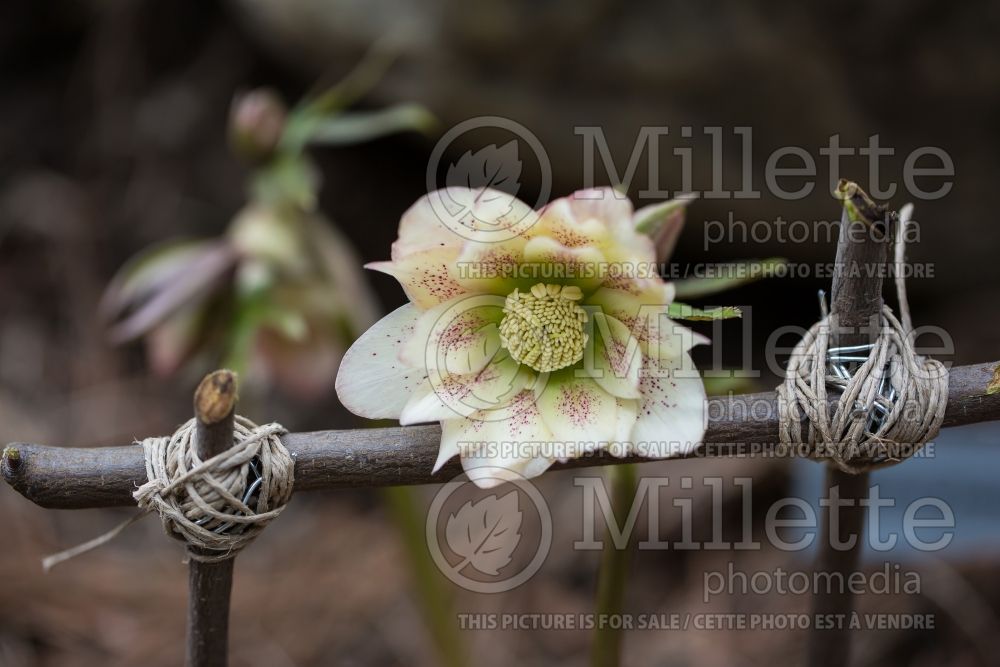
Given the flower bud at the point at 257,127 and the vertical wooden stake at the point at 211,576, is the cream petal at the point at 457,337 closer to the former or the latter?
the vertical wooden stake at the point at 211,576

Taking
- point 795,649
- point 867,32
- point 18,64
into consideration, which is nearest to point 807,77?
point 867,32

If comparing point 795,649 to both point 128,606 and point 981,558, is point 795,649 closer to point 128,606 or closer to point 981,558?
point 981,558

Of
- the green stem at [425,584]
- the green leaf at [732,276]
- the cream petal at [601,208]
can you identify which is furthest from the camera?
the green stem at [425,584]

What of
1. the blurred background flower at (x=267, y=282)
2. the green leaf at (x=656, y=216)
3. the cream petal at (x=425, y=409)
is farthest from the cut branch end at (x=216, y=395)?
the blurred background flower at (x=267, y=282)

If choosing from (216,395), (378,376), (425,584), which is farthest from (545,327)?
(425,584)

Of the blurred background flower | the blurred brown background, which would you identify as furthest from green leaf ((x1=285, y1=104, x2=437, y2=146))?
the blurred brown background

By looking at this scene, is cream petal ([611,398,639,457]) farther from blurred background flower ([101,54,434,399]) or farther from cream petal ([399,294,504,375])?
blurred background flower ([101,54,434,399])
